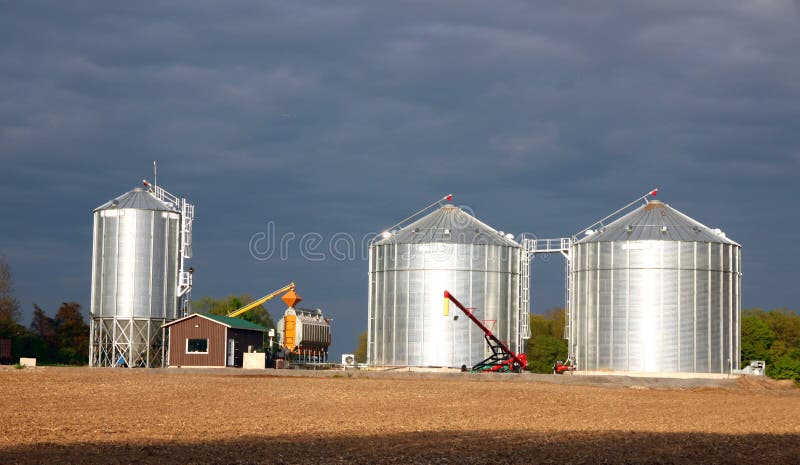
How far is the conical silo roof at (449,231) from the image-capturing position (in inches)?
2879

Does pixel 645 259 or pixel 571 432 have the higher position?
pixel 645 259

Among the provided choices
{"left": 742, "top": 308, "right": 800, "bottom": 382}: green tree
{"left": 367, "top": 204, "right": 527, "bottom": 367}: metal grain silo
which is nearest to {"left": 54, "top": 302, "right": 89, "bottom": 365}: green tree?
{"left": 367, "top": 204, "right": 527, "bottom": 367}: metal grain silo

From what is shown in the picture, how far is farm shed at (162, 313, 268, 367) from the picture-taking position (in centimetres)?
7094

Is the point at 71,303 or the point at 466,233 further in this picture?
the point at 71,303

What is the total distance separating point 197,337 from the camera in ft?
234

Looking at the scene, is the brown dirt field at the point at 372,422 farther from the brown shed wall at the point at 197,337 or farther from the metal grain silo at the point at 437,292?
the brown shed wall at the point at 197,337

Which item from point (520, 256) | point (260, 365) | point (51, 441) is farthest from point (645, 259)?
point (51, 441)

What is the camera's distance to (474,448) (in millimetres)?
25609

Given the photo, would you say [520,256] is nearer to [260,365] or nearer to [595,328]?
[595,328]

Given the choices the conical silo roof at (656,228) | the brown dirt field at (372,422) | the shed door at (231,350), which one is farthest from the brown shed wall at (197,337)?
the conical silo roof at (656,228)

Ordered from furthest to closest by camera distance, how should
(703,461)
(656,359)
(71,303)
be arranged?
1. (71,303)
2. (656,359)
3. (703,461)

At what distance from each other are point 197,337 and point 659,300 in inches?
1185

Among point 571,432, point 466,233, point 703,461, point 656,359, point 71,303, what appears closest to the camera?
point 703,461

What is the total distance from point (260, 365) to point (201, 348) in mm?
4254
